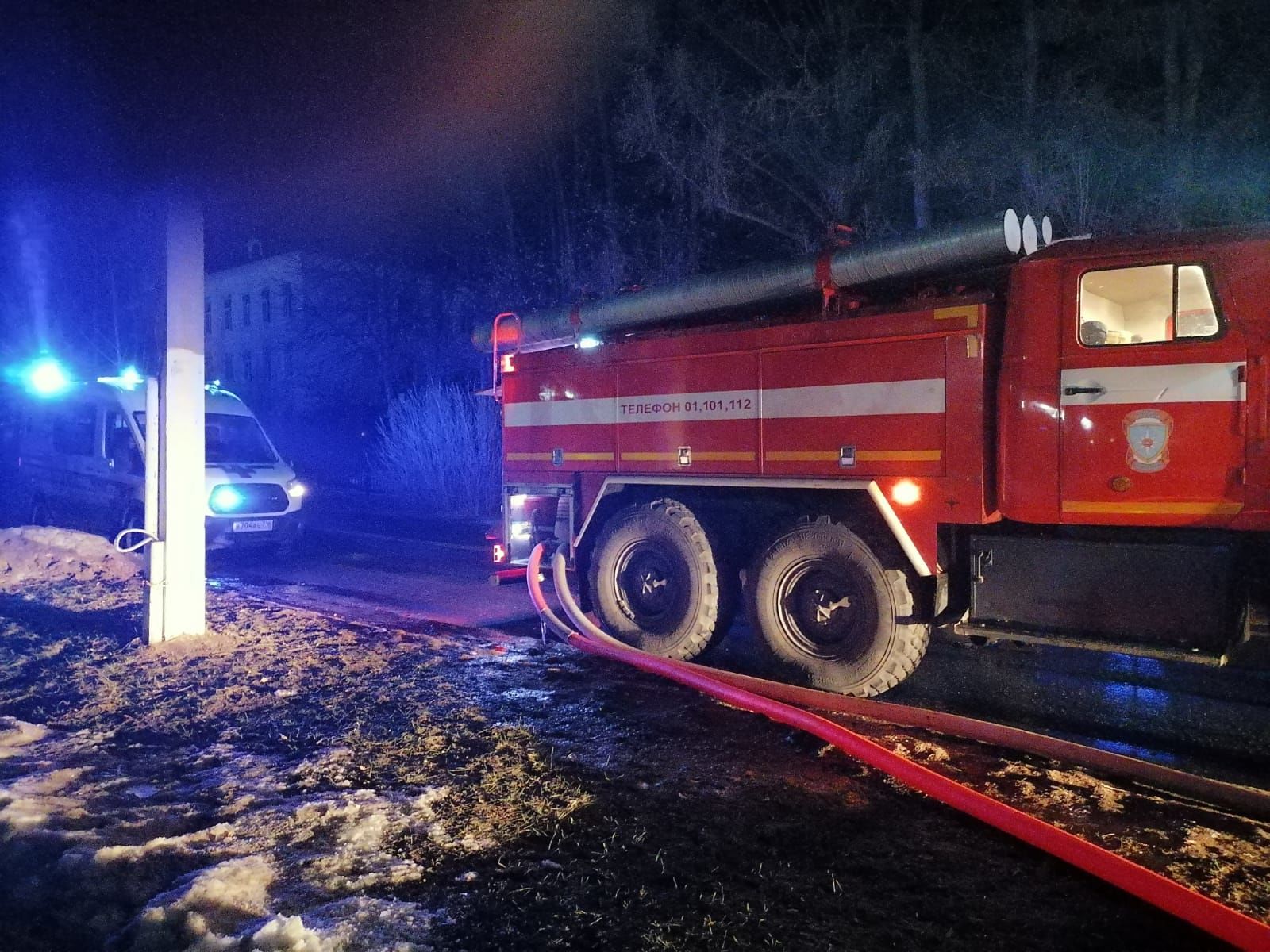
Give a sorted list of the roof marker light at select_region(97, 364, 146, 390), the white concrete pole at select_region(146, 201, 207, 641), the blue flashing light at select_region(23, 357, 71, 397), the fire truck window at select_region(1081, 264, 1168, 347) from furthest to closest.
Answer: the blue flashing light at select_region(23, 357, 71, 397), the roof marker light at select_region(97, 364, 146, 390), the white concrete pole at select_region(146, 201, 207, 641), the fire truck window at select_region(1081, 264, 1168, 347)

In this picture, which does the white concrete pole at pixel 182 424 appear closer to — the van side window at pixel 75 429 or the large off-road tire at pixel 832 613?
the large off-road tire at pixel 832 613

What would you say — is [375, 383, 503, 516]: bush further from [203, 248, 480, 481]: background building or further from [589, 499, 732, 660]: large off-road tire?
[589, 499, 732, 660]: large off-road tire

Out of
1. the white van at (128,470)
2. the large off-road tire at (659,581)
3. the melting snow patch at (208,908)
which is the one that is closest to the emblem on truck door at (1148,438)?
the large off-road tire at (659,581)

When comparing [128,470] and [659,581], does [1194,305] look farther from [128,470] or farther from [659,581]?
[128,470]

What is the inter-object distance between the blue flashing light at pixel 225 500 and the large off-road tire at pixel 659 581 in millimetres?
6228

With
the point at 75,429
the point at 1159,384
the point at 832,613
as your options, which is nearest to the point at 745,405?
the point at 832,613

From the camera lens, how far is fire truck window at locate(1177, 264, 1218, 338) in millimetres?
4590

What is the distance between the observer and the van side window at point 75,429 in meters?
12.1

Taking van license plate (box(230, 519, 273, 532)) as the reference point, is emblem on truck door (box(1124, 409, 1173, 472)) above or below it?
above

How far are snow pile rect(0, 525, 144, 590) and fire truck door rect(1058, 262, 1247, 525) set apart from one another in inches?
367

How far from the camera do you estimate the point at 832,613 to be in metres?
5.68

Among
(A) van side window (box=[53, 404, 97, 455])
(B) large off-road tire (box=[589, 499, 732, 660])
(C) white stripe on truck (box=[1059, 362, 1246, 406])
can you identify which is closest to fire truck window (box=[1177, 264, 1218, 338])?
(C) white stripe on truck (box=[1059, 362, 1246, 406])

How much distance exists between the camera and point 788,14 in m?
14.0

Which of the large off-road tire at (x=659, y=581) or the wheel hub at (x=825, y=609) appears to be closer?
the wheel hub at (x=825, y=609)
